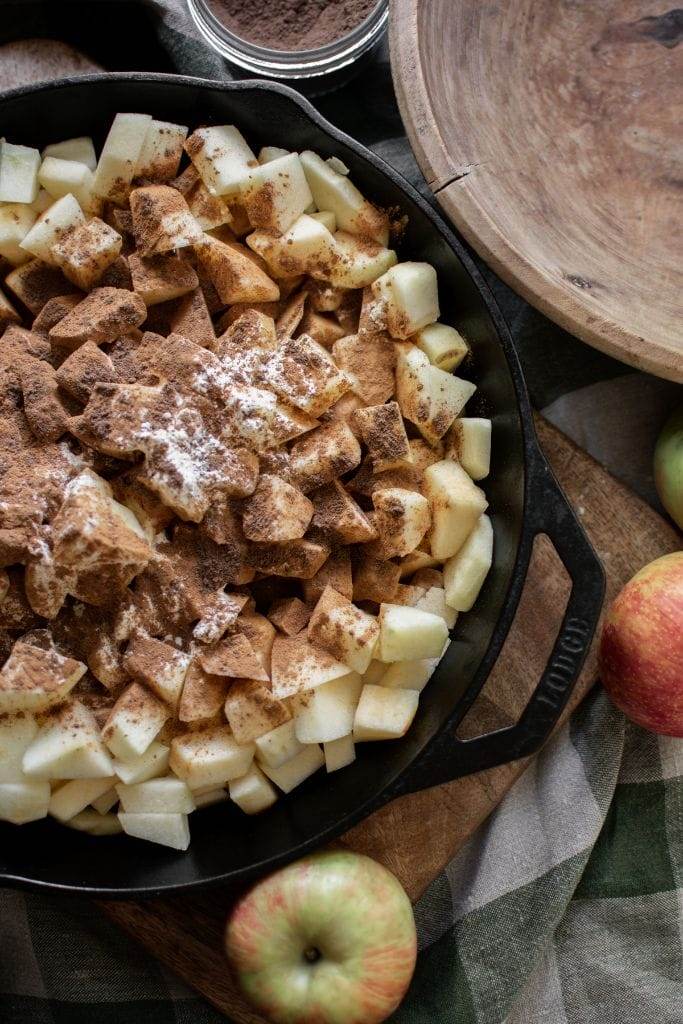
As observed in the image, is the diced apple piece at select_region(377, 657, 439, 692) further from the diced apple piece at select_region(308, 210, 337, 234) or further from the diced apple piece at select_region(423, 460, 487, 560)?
the diced apple piece at select_region(308, 210, 337, 234)

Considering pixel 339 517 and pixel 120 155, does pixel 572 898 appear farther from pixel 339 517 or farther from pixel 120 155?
pixel 120 155

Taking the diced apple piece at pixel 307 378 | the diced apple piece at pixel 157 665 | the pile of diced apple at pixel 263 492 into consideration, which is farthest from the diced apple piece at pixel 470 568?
the diced apple piece at pixel 157 665

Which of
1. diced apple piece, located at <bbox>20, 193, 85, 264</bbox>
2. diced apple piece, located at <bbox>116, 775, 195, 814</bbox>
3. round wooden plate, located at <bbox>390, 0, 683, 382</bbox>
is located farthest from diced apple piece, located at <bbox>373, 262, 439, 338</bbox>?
diced apple piece, located at <bbox>116, 775, 195, 814</bbox>

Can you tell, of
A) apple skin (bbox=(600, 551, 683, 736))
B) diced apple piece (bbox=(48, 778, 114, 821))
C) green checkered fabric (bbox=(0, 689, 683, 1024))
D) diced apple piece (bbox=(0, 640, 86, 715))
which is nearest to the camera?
diced apple piece (bbox=(0, 640, 86, 715))

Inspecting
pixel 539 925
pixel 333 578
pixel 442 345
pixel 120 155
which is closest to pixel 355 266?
pixel 442 345

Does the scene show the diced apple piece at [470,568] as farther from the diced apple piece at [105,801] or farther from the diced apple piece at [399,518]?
the diced apple piece at [105,801]

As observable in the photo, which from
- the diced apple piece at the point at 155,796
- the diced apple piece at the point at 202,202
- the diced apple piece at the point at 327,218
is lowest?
the diced apple piece at the point at 155,796
